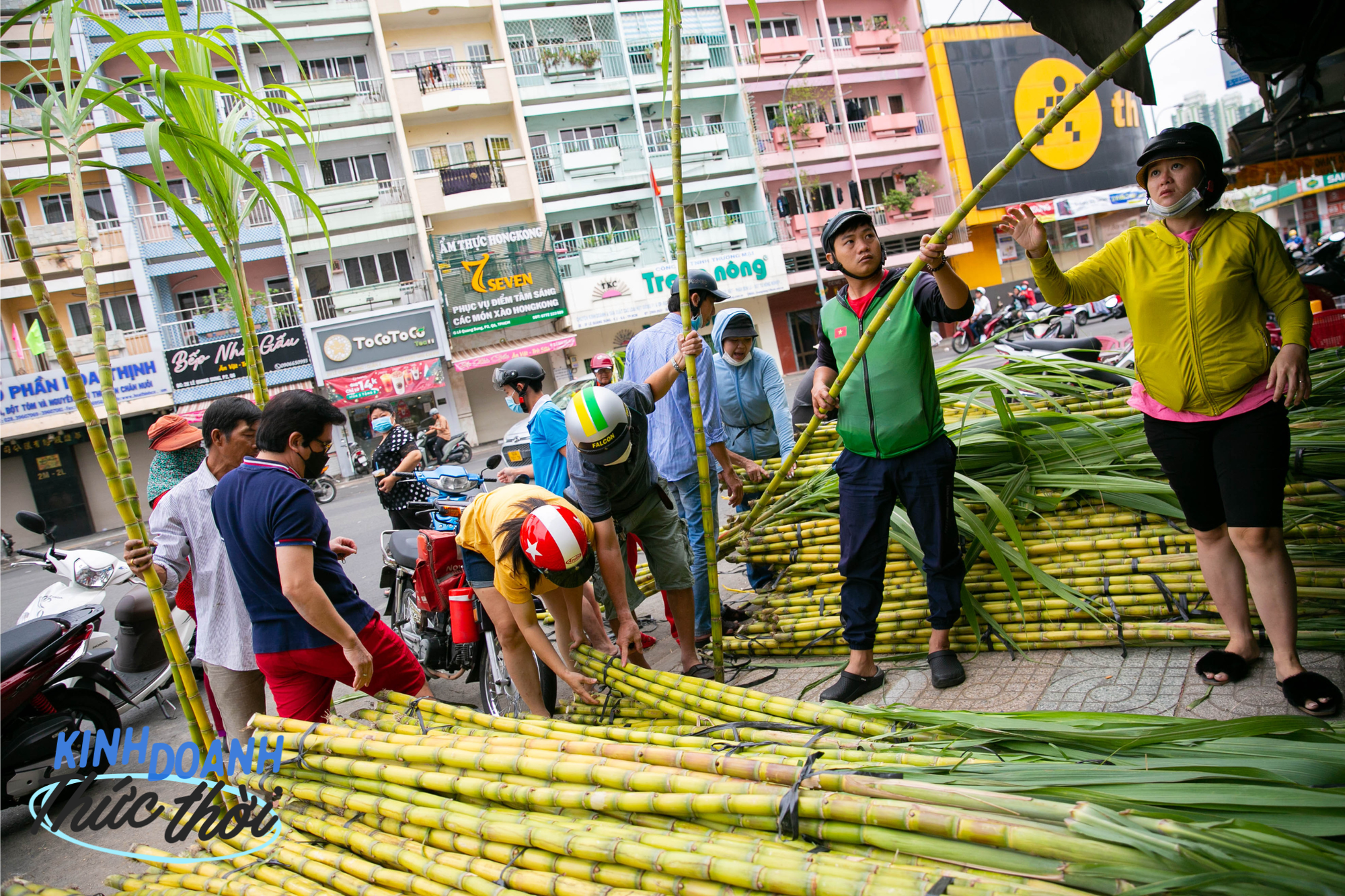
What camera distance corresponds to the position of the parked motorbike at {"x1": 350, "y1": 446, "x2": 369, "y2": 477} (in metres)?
20.9

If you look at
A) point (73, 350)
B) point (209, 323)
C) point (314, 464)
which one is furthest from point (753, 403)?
point (209, 323)

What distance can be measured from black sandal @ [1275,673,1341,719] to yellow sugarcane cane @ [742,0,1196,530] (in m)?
1.62

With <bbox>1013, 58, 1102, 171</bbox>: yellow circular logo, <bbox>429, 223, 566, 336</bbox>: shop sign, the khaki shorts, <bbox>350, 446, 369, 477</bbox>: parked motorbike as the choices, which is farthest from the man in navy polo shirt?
<bbox>1013, 58, 1102, 171</bbox>: yellow circular logo

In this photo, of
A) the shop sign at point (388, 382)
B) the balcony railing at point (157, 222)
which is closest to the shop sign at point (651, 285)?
the shop sign at point (388, 382)

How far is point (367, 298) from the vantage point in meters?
24.1

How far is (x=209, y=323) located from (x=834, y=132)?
2187 cm

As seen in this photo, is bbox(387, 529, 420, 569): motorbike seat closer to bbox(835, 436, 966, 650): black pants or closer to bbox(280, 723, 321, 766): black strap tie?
bbox(280, 723, 321, 766): black strap tie

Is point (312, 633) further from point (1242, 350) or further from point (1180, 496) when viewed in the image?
point (1242, 350)

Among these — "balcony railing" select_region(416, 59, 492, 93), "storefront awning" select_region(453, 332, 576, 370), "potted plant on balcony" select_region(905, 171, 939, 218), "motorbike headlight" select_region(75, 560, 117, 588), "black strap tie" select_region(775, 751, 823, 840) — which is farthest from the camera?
"potted plant on balcony" select_region(905, 171, 939, 218)

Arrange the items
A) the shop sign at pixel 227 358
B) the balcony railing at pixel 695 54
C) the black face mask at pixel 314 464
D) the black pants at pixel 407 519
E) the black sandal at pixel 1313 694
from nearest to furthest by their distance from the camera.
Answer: the black sandal at pixel 1313 694 → the black face mask at pixel 314 464 → the black pants at pixel 407 519 → the shop sign at pixel 227 358 → the balcony railing at pixel 695 54

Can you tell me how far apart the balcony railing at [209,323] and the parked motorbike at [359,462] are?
14.8 feet

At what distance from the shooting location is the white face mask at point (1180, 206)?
8.25ft

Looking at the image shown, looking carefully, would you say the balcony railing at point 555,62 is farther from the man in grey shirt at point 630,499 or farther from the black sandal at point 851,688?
the black sandal at point 851,688

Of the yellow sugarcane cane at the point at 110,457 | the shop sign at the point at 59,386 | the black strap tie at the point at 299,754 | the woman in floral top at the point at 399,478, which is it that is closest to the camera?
the yellow sugarcane cane at the point at 110,457
